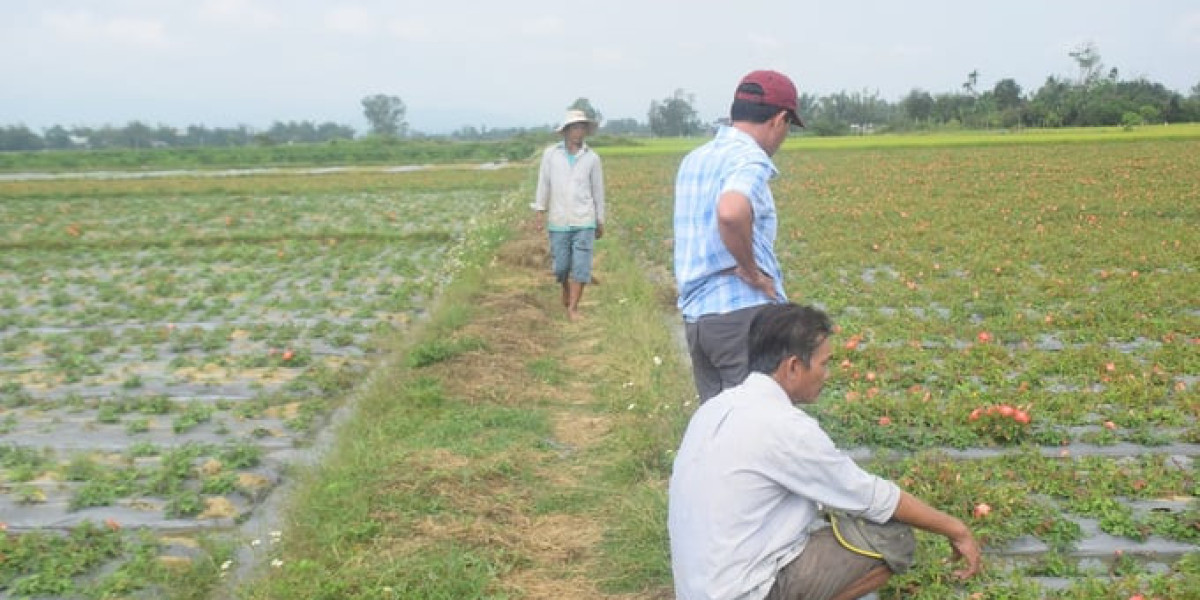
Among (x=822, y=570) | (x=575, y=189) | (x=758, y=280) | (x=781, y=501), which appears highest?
(x=575, y=189)

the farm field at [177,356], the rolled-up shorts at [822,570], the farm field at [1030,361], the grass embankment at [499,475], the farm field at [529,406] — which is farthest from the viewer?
the farm field at [177,356]

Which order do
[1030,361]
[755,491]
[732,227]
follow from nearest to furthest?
[755,491] → [732,227] → [1030,361]

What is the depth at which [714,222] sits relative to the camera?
3.62 m

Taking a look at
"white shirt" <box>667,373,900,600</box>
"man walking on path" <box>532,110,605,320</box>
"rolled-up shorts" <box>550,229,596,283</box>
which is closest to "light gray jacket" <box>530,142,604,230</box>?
"man walking on path" <box>532,110,605,320</box>

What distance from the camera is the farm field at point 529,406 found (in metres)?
3.87

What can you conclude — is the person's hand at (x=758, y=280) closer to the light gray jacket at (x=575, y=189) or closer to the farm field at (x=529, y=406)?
the farm field at (x=529, y=406)

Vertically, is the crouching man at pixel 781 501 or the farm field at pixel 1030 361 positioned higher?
the crouching man at pixel 781 501

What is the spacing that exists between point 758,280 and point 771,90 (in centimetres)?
72

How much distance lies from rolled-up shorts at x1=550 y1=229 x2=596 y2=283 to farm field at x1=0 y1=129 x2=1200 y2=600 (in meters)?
0.47

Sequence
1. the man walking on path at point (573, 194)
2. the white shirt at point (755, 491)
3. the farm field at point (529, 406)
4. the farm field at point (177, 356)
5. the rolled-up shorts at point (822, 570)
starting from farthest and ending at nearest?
the man walking on path at point (573, 194), the farm field at point (177, 356), the farm field at point (529, 406), the rolled-up shorts at point (822, 570), the white shirt at point (755, 491)

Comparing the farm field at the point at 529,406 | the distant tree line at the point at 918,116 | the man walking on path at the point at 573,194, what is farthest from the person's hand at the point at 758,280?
the distant tree line at the point at 918,116

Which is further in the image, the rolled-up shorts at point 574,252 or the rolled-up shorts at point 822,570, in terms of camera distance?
the rolled-up shorts at point 574,252

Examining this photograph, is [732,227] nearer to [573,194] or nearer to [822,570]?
[822,570]

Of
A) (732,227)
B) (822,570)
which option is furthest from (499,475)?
(822,570)
